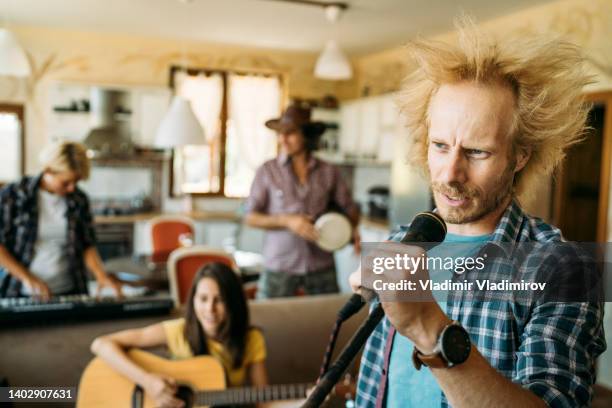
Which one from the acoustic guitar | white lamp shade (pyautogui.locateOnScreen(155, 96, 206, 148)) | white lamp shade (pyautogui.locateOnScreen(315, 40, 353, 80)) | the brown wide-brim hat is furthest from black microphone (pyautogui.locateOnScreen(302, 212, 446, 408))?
white lamp shade (pyautogui.locateOnScreen(315, 40, 353, 80))

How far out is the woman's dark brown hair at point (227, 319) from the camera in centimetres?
212

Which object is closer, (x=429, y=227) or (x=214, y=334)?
(x=429, y=227)

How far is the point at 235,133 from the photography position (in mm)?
7008

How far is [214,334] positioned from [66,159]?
3.80 ft

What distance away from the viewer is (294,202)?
3129mm

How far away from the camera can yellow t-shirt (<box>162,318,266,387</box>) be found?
210 centimetres

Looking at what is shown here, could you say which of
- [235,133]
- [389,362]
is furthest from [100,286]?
[235,133]

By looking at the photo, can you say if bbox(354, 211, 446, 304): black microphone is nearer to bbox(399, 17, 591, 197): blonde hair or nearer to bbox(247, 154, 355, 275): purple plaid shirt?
bbox(399, 17, 591, 197): blonde hair

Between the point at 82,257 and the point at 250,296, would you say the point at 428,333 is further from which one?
the point at 250,296

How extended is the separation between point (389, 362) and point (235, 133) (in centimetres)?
624

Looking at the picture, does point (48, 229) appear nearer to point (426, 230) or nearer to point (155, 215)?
point (426, 230)

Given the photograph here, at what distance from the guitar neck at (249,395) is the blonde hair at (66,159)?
4.28 feet

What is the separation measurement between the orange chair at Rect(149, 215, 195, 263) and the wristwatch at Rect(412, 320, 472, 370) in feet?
13.9

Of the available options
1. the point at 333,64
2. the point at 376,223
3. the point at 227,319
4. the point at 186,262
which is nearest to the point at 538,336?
the point at 227,319
